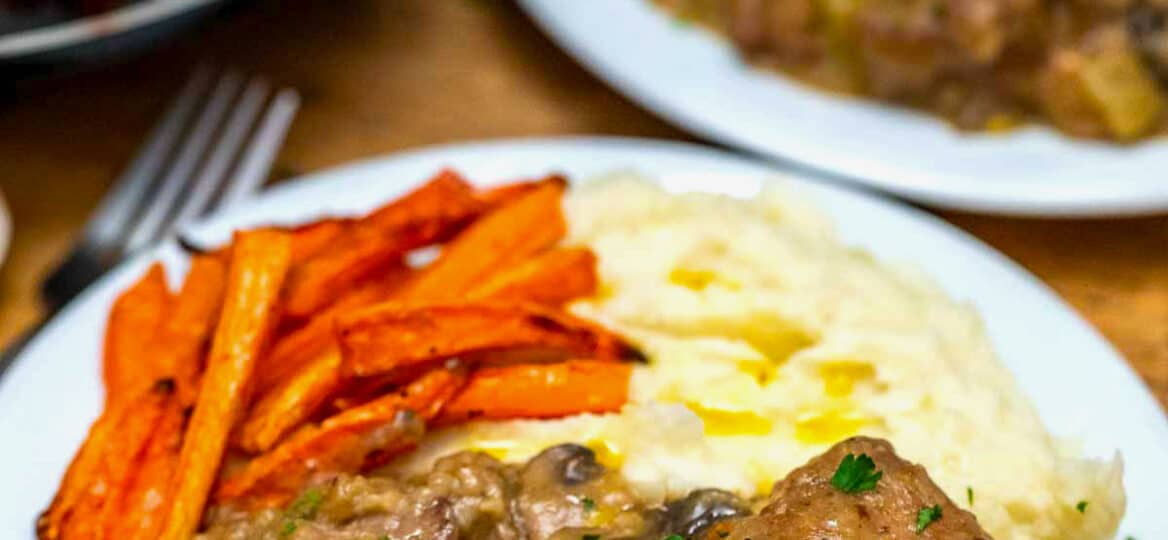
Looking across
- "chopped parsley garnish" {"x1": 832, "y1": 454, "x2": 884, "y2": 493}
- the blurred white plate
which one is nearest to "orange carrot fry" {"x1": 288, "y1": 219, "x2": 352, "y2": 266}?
the blurred white plate

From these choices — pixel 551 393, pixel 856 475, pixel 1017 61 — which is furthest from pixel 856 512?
pixel 1017 61

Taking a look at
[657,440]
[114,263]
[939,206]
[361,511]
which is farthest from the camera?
[939,206]

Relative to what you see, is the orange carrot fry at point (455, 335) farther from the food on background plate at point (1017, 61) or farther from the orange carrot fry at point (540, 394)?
the food on background plate at point (1017, 61)

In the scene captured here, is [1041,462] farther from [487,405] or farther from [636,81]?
[636,81]

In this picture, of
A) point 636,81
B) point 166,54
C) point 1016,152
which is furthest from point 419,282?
point 166,54

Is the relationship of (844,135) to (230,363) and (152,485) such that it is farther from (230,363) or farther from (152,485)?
(152,485)

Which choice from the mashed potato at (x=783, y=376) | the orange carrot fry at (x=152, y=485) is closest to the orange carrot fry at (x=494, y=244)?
the mashed potato at (x=783, y=376)
